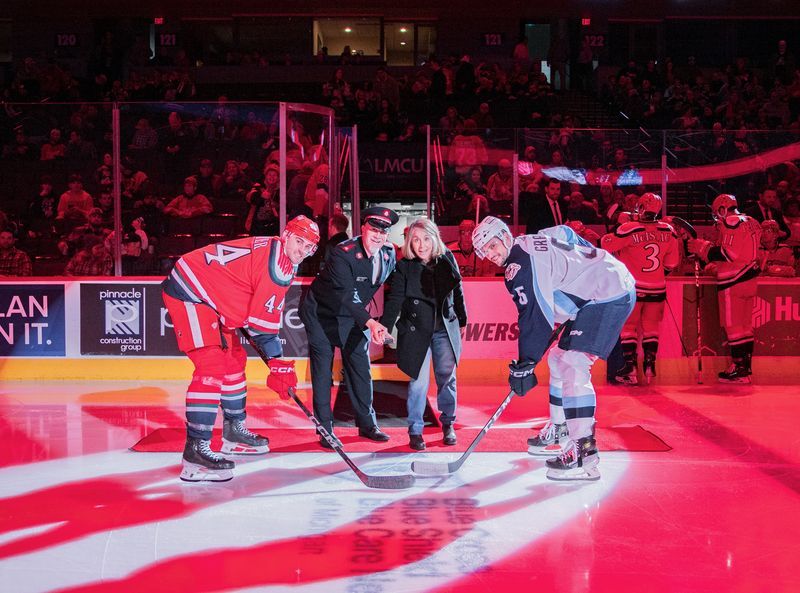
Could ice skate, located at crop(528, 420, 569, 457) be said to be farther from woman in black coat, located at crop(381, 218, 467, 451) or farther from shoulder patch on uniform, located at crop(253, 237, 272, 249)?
shoulder patch on uniform, located at crop(253, 237, 272, 249)

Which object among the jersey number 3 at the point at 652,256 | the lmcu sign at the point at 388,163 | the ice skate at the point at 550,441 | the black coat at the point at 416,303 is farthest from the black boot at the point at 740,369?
the lmcu sign at the point at 388,163

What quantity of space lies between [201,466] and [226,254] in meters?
1.23

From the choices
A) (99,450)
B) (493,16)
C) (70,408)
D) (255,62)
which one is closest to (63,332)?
(70,408)

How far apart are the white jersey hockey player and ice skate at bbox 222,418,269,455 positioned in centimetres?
180

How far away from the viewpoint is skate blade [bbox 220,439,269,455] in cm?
A: 581

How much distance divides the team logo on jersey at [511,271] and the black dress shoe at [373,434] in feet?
5.86

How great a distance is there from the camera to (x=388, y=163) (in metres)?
13.2

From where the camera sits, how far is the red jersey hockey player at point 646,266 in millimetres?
8492

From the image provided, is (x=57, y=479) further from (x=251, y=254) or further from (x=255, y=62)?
(x=255, y=62)

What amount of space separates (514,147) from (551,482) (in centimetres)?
524

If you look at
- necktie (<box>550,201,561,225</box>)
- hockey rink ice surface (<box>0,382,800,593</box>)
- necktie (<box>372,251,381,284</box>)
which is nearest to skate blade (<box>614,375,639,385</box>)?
hockey rink ice surface (<box>0,382,800,593</box>)

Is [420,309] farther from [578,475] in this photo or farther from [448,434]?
[578,475]

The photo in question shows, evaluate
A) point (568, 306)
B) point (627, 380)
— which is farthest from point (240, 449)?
point (627, 380)

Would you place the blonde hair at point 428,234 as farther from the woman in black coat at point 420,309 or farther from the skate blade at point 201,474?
the skate blade at point 201,474
